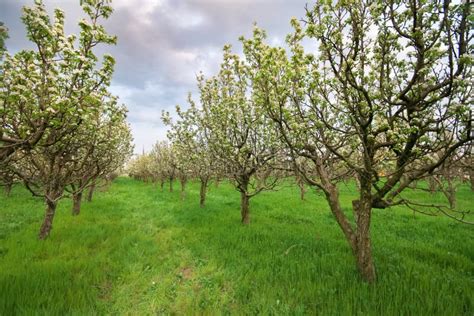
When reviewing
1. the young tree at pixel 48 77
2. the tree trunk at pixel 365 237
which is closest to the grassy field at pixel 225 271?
the tree trunk at pixel 365 237

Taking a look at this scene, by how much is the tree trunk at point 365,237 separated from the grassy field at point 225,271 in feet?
0.95

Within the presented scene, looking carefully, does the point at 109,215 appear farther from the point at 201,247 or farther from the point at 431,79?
the point at 431,79

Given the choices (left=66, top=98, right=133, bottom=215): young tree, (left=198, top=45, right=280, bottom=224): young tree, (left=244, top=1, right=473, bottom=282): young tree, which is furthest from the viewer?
(left=198, top=45, right=280, bottom=224): young tree

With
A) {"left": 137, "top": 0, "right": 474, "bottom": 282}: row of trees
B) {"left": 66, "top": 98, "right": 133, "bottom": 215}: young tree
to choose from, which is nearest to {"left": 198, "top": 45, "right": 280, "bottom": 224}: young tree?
{"left": 137, "top": 0, "right": 474, "bottom": 282}: row of trees

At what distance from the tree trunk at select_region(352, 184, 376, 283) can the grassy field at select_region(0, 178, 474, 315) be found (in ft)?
0.95

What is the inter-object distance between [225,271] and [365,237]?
4401 millimetres

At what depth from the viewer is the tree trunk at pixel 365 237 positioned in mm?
6453

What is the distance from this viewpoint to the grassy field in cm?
575

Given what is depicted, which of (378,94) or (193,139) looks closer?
(378,94)

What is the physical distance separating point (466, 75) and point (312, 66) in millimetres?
3233

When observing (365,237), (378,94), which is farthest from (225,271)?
(378,94)

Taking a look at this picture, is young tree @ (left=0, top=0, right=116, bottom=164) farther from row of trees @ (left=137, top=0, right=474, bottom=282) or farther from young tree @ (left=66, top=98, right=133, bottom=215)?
row of trees @ (left=137, top=0, right=474, bottom=282)

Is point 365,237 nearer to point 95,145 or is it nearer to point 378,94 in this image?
point 378,94

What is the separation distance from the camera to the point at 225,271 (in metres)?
7.81
